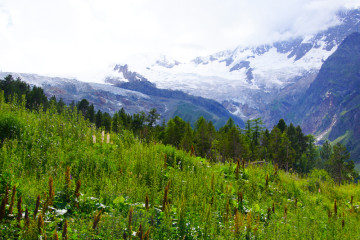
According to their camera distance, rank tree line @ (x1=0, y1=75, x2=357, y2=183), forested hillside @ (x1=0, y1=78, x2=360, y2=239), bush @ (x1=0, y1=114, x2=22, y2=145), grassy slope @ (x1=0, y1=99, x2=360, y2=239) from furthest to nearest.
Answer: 1. tree line @ (x1=0, y1=75, x2=357, y2=183)
2. bush @ (x1=0, y1=114, x2=22, y2=145)
3. grassy slope @ (x1=0, y1=99, x2=360, y2=239)
4. forested hillside @ (x1=0, y1=78, x2=360, y2=239)

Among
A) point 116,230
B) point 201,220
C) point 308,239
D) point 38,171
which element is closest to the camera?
point 116,230

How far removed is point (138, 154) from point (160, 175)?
1.17 metres

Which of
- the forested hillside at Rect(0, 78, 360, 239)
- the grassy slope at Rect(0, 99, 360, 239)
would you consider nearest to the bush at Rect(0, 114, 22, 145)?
the forested hillside at Rect(0, 78, 360, 239)

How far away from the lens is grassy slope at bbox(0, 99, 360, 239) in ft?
13.0

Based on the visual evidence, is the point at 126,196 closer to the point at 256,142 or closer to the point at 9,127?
the point at 9,127

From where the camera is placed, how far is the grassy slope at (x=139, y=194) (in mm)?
3957

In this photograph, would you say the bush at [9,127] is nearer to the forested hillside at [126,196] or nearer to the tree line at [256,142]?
the forested hillside at [126,196]

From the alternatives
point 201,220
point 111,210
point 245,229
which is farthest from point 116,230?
point 245,229

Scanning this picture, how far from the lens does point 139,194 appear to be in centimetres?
493

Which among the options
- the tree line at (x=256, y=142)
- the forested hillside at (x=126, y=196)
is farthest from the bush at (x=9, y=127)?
the tree line at (x=256, y=142)

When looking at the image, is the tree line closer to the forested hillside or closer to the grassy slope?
the forested hillside

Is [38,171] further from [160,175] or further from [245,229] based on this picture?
[245,229]

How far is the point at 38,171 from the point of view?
5227 millimetres

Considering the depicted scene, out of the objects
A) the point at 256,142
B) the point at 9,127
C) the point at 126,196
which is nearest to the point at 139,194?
the point at 126,196
